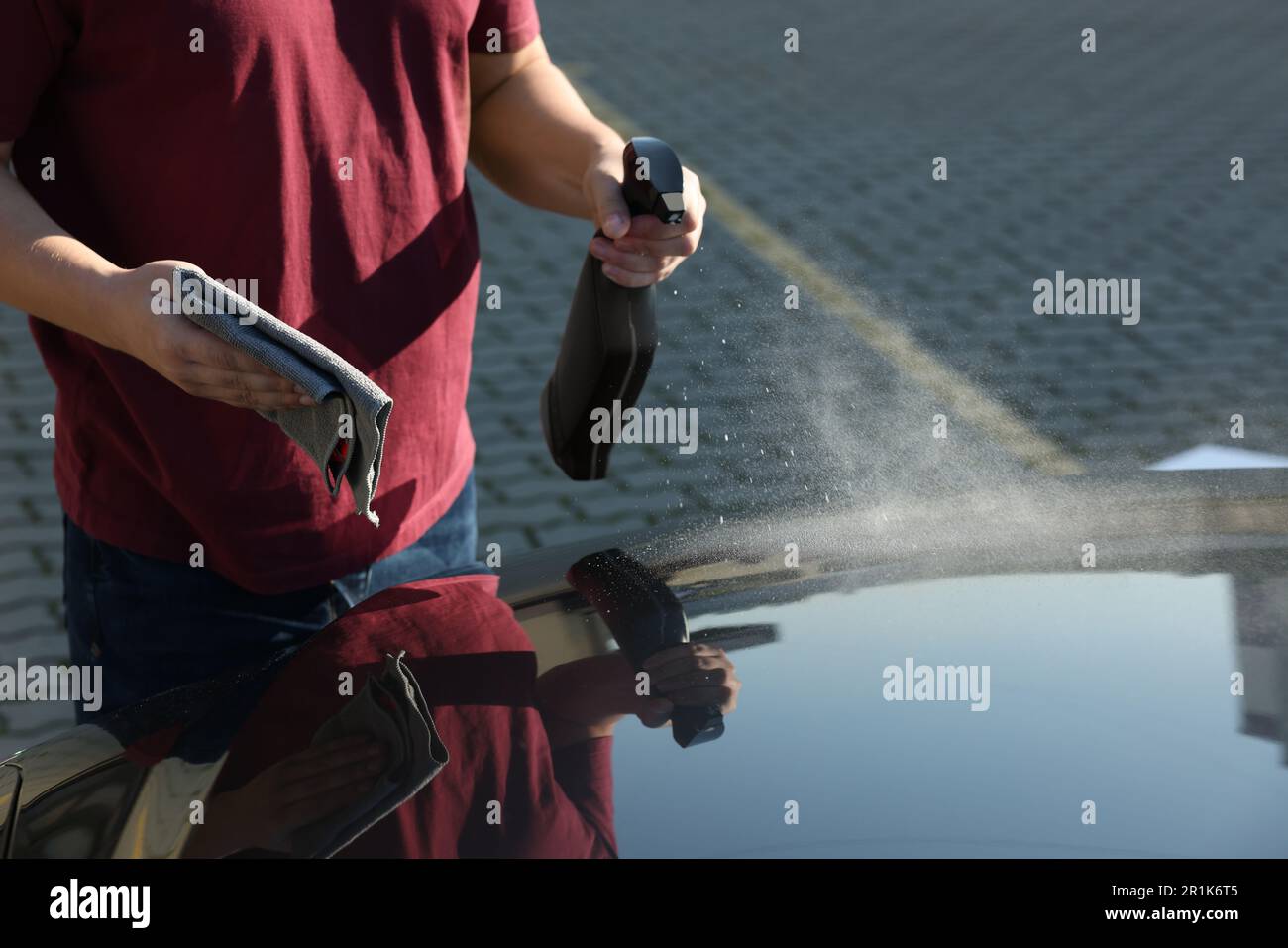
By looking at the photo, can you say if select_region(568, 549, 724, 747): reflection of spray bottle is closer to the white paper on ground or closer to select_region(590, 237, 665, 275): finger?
select_region(590, 237, 665, 275): finger

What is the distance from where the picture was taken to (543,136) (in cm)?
238

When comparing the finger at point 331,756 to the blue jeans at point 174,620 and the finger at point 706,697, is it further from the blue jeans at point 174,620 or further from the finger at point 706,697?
the blue jeans at point 174,620

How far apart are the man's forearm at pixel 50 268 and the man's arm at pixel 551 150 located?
2.37 feet

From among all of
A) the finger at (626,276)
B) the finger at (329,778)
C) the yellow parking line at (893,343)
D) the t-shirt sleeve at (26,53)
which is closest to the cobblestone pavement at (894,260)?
the yellow parking line at (893,343)

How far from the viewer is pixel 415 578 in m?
2.26

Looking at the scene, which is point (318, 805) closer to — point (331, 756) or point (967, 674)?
point (331, 756)

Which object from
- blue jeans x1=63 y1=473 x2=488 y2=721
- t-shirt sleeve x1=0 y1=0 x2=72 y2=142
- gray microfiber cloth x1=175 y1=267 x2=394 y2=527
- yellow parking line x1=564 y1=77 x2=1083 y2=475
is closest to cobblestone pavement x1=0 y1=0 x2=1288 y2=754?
yellow parking line x1=564 y1=77 x2=1083 y2=475

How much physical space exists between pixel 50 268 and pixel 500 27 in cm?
83

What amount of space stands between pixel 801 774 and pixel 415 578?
0.95 metres

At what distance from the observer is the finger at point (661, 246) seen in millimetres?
2170

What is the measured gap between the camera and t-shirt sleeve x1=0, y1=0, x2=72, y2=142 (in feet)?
5.87

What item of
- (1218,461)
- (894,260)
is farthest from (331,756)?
(894,260)

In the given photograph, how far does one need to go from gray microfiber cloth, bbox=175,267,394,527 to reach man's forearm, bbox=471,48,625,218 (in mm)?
775
